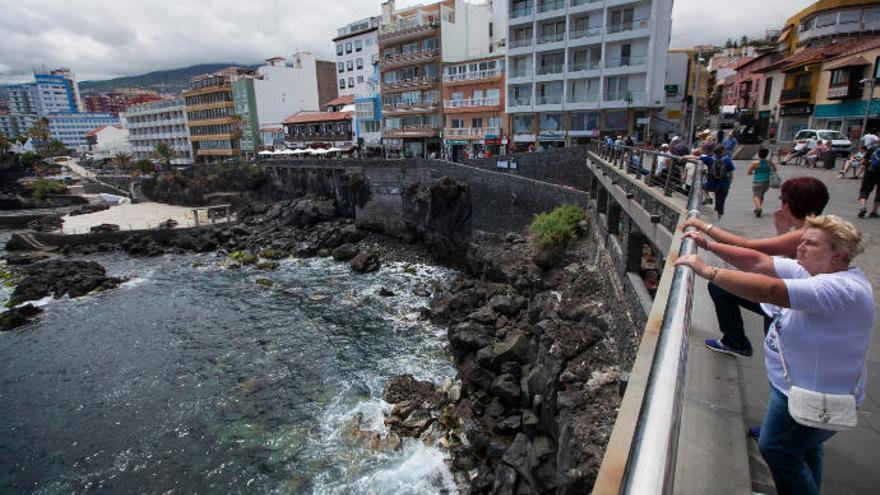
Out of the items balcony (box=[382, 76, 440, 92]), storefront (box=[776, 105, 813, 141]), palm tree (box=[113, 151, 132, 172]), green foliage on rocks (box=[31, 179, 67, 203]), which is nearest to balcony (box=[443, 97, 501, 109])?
balcony (box=[382, 76, 440, 92])

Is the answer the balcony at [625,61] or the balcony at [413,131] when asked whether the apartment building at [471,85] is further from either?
the balcony at [625,61]

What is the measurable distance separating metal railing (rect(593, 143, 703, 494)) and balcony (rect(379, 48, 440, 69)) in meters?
50.1

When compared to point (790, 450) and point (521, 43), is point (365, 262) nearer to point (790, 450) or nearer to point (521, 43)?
point (521, 43)

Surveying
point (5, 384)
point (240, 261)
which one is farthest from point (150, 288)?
point (5, 384)

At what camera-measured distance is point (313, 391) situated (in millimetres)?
18828

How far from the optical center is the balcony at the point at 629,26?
36.5 meters

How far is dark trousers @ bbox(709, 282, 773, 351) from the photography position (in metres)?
5.16

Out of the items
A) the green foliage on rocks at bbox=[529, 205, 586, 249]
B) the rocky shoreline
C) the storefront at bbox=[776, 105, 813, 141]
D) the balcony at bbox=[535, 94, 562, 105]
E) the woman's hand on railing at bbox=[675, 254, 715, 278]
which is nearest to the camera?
the woman's hand on railing at bbox=[675, 254, 715, 278]

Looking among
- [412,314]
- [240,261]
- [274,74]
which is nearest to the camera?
[412,314]

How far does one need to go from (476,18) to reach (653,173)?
4405cm

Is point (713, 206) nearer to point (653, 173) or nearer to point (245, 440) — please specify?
point (653, 173)

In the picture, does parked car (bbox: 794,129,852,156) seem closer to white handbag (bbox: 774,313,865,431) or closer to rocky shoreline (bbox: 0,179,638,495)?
rocky shoreline (bbox: 0,179,638,495)

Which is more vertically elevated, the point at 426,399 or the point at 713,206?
the point at 713,206

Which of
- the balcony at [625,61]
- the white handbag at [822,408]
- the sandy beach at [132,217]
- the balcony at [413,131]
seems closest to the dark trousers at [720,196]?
the white handbag at [822,408]
